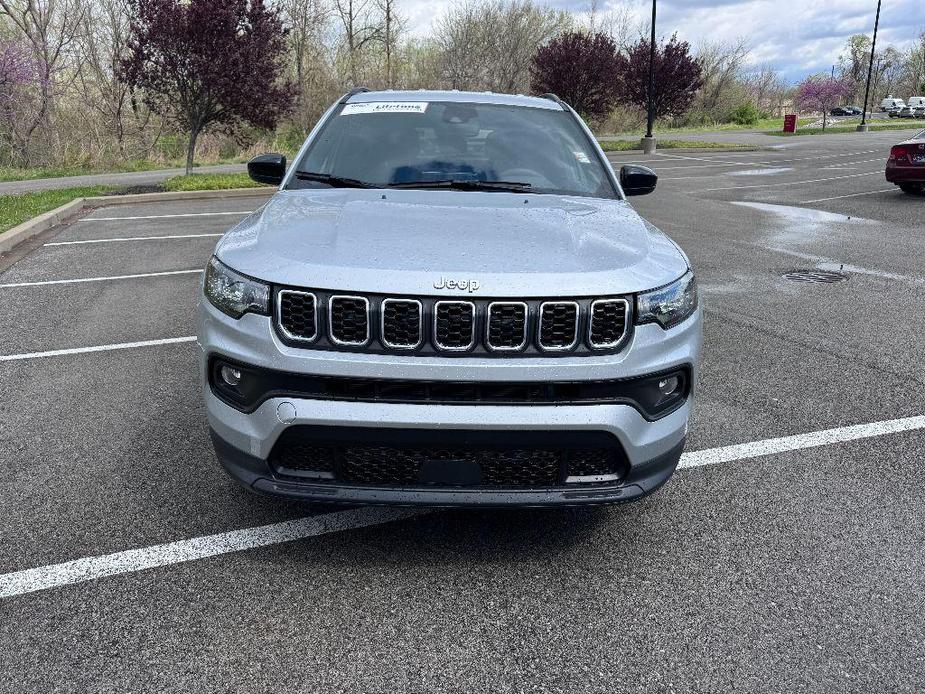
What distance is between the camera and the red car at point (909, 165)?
1573 centimetres

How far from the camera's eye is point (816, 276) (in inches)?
332

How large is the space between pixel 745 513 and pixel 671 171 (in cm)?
2057

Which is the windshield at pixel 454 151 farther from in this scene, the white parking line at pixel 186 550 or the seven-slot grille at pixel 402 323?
the white parking line at pixel 186 550

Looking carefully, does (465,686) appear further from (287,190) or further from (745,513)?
(287,190)

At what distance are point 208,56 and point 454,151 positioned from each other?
15.5 metres

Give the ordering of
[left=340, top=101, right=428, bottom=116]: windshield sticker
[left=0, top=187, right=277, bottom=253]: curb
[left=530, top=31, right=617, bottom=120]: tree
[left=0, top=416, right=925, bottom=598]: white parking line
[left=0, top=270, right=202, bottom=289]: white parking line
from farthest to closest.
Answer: [left=530, top=31, right=617, bottom=120]: tree, [left=0, top=187, right=277, bottom=253]: curb, [left=0, top=270, right=202, bottom=289]: white parking line, [left=340, top=101, right=428, bottom=116]: windshield sticker, [left=0, top=416, right=925, bottom=598]: white parking line

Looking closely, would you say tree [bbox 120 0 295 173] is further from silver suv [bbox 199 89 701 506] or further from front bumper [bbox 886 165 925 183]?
silver suv [bbox 199 89 701 506]

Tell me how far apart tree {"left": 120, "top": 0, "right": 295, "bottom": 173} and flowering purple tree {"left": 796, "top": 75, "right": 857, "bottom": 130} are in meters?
38.8

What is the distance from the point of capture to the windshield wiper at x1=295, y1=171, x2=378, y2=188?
3975 millimetres

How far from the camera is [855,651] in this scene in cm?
250

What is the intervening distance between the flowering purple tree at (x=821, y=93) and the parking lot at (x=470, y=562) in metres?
48.8

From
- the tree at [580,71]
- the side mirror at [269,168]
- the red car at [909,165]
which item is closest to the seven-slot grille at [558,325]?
the side mirror at [269,168]

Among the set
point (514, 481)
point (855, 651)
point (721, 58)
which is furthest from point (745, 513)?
point (721, 58)

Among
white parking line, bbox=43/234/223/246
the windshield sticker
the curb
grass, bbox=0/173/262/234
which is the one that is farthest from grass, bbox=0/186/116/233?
the windshield sticker
